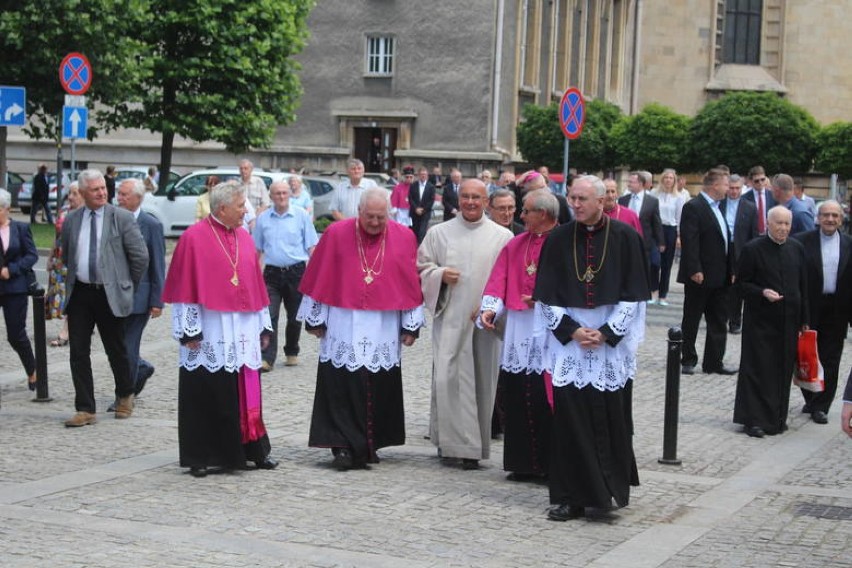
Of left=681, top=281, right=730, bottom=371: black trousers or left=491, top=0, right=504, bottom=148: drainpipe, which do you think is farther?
left=491, top=0, right=504, bottom=148: drainpipe

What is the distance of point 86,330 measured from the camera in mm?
11797

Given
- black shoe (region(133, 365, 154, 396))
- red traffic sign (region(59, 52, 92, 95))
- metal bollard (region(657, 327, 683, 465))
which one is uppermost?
red traffic sign (region(59, 52, 92, 95))

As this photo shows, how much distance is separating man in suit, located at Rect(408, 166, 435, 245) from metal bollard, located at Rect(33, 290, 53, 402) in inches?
612

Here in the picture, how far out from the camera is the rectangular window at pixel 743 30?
2734 inches

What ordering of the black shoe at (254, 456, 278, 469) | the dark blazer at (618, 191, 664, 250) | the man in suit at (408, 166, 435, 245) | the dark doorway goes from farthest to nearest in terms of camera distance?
the dark doorway
the man in suit at (408, 166, 435, 245)
the dark blazer at (618, 191, 664, 250)
the black shoe at (254, 456, 278, 469)

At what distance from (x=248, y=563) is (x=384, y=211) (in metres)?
3.48

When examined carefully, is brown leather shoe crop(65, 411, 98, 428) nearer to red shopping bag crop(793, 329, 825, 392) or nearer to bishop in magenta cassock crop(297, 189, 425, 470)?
bishop in magenta cassock crop(297, 189, 425, 470)

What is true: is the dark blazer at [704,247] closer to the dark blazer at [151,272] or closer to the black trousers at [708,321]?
the black trousers at [708,321]

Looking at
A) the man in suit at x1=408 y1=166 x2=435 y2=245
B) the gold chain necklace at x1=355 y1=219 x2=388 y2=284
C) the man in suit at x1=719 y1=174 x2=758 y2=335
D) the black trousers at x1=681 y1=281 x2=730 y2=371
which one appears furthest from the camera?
the man in suit at x1=408 y1=166 x2=435 y2=245

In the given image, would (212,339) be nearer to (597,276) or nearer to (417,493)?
(417,493)

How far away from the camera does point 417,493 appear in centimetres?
955

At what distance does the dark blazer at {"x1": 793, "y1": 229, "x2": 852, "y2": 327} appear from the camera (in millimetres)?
12954

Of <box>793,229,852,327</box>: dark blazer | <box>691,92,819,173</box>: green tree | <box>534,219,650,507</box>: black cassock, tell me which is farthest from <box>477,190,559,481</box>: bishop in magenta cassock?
<box>691,92,819,173</box>: green tree

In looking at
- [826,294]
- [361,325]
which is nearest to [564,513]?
[361,325]
